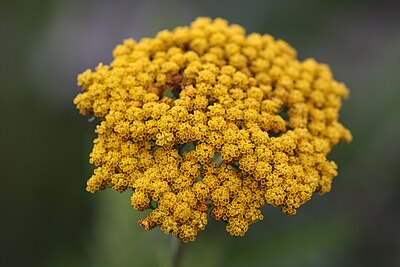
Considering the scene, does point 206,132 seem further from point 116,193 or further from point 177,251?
point 116,193

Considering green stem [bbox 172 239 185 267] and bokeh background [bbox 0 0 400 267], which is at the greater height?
bokeh background [bbox 0 0 400 267]

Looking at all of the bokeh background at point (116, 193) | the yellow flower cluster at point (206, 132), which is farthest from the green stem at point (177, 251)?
the yellow flower cluster at point (206, 132)

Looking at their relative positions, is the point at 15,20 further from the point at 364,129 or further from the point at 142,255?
the point at 364,129

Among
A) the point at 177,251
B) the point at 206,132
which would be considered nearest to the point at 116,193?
the point at 177,251

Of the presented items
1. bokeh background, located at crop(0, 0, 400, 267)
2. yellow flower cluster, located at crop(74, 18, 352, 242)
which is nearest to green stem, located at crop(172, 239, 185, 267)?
bokeh background, located at crop(0, 0, 400, 267)

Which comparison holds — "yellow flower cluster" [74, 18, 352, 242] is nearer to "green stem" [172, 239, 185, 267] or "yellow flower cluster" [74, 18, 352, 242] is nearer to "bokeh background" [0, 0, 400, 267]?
"green stem" [172, 239, 185, 267]

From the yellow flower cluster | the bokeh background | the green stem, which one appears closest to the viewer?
the yellow flower cluster
